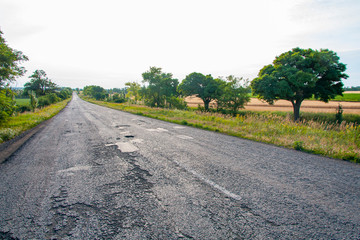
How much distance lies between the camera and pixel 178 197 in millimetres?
2820

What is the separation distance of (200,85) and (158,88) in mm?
10261

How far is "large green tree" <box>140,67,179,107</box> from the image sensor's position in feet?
95.9

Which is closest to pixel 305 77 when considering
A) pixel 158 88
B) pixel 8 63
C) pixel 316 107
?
pixel 158 88

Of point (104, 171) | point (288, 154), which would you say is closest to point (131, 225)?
point (104, 171)

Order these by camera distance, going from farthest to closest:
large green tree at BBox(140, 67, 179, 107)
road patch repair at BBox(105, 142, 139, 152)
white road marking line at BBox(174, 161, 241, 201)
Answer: large green tree at BBox(140, 67, 179, 107) → road patch repair at BBox(105, 142, 139, 152) → white road marking line at BBox(174, 161, 241, 201)

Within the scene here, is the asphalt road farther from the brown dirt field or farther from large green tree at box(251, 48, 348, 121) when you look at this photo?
the brown dirt field

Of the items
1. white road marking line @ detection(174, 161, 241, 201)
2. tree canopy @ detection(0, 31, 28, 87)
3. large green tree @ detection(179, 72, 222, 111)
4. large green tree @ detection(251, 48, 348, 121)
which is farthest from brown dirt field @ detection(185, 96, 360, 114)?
white road marking line @ detection(174, 161, 241, 201)

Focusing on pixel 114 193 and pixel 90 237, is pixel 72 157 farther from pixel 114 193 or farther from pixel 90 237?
pixel 90 237

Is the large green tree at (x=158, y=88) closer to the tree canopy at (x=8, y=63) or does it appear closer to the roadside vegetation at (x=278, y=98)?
the roadside vegetation at (x=278, y=98)

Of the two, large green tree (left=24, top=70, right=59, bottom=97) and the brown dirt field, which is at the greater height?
large green tree (left=24, top=70, right=59, bottom=97)

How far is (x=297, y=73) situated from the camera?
67.8ft

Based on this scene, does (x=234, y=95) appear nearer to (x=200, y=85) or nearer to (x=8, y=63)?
(x=200, y=85)

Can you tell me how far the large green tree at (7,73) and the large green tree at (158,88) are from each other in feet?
57.4

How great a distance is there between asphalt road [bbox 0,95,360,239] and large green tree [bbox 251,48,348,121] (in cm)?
2005
